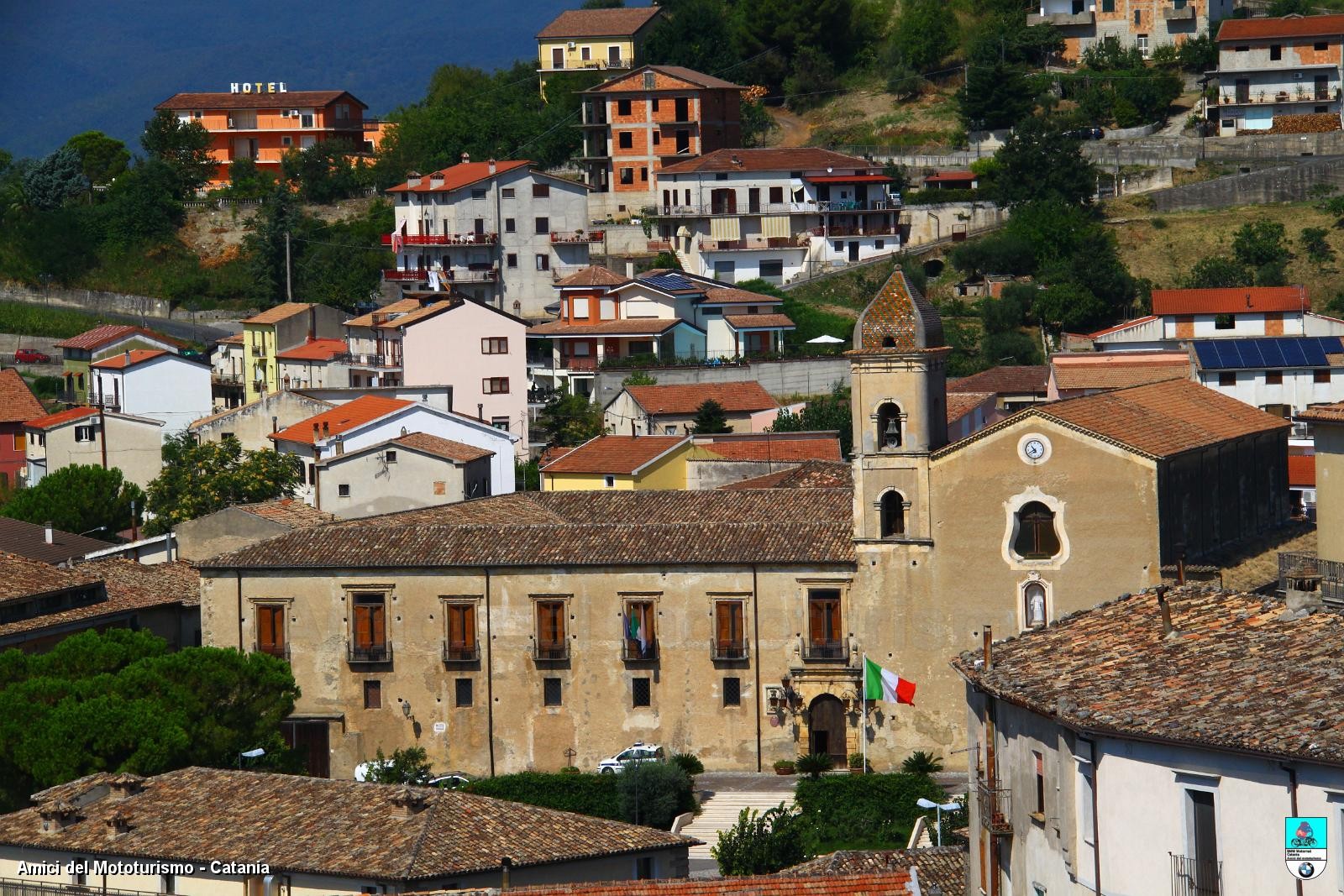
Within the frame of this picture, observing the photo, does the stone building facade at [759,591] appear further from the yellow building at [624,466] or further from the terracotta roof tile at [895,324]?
the yellow building at [624,466]

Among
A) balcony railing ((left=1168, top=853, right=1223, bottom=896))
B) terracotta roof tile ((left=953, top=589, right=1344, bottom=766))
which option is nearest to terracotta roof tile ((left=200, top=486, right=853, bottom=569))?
terracotta roof tile ((left=953, top=589, right=1344, bottom=766))

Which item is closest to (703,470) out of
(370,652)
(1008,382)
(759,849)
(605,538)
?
(1008,382)

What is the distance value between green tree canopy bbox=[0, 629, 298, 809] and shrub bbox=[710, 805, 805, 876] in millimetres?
10454

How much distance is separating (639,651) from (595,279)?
4456 cm

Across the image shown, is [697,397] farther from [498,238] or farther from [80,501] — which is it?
[498,238]

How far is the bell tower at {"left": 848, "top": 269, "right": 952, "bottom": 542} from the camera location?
181ft

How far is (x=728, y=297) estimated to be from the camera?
98.9 m

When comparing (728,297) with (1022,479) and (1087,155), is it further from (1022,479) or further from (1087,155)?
(1022,479)

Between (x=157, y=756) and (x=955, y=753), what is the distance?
56.0 ft

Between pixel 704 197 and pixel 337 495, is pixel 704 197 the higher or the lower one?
the higher one

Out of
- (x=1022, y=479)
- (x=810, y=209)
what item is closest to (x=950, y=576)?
(x=1022, y=479)

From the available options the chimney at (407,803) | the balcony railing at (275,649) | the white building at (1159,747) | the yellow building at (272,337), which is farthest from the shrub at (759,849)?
the yellow building at (272,337)

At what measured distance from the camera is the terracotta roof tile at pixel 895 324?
2181 inches

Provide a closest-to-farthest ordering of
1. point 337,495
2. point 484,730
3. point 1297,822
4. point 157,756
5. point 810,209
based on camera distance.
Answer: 1. point 1297,822
2. point 157,756
3. point 484,730
4. point 337,495
5. point 810,209
